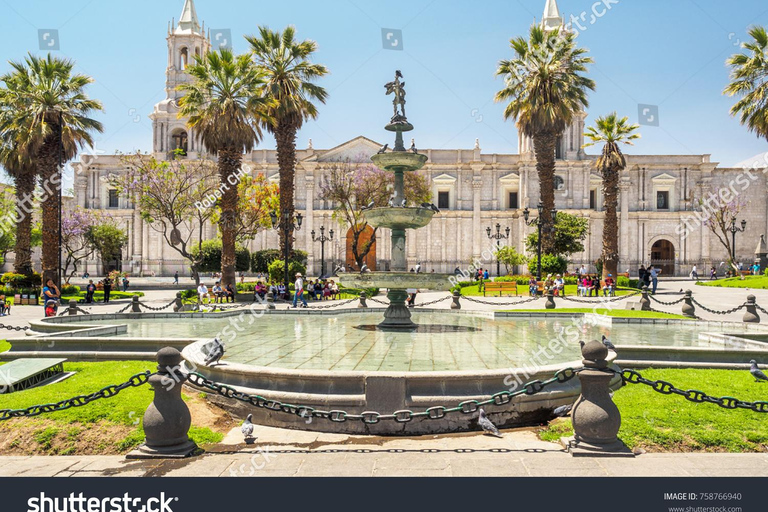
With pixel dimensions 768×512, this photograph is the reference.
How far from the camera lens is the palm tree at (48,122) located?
23.0 metres

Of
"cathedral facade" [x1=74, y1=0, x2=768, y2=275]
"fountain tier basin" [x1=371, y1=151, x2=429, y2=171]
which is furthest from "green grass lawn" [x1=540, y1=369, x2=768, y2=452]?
"cathedral facade" [x1=74, y1=0, x2=768, y2=275]

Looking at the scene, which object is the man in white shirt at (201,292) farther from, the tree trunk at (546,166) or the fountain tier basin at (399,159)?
the tree trunk at (546,166)

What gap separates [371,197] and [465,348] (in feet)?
85.5

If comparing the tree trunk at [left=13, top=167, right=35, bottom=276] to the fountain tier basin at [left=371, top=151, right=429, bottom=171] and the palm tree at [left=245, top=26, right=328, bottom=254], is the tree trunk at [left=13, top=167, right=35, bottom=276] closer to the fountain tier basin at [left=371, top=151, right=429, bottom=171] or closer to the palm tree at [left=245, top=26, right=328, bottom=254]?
the palm tree at [left=245, top=26, right=328, bottom=254]

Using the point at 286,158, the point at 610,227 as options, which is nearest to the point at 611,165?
the point at 610,227

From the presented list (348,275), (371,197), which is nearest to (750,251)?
(371,197)

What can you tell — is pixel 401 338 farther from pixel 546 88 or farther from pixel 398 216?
pixel 546 88

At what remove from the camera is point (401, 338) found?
944 cm

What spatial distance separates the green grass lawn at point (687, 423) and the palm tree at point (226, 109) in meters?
19.1

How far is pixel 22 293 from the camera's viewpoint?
76.5 ft

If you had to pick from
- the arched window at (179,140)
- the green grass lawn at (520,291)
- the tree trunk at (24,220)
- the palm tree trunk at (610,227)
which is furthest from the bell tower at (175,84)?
the palm tree trunk at (610,227)

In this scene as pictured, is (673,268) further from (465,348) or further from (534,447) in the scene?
(534,447)

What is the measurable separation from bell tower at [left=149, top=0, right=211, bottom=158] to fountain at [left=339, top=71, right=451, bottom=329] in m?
37.4

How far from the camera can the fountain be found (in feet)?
32.8
